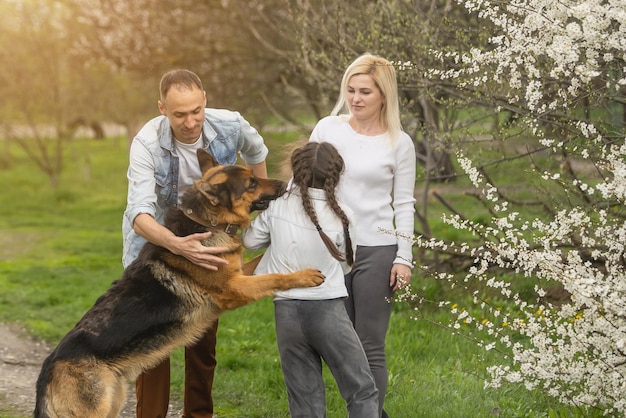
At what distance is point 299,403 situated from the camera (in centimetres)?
468

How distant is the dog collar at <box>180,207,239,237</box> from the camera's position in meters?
4.96

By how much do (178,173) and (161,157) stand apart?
0.15m

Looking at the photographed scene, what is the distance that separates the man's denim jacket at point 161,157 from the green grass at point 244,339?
338 mm

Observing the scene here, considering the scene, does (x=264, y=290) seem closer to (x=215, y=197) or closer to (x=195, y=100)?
(x=215, y=197)

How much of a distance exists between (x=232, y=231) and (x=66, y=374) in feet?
4.02

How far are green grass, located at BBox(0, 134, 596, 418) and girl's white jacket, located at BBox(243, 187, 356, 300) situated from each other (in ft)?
3.46

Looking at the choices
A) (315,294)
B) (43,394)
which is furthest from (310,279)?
(43,394)

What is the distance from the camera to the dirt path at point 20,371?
6.86 metres

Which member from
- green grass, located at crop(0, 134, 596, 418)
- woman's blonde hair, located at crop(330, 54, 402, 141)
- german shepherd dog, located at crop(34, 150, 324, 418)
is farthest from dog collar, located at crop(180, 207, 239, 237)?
woman's blonde hair, located at crop(330, 54, 402, 141)

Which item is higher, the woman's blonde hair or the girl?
the woman's blonde hair

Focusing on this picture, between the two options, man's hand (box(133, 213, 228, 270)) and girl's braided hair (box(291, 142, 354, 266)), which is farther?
man's hand (box(133, 213, 228, 270))

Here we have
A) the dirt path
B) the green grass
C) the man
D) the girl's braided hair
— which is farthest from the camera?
the dirt path

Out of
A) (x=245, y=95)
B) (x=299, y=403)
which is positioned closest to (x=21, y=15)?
(x=245, y=95)

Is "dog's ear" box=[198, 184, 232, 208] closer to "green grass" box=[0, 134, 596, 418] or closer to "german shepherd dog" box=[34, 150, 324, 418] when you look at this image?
"german shepherd dog" box=[34, 150, 324, 418]
